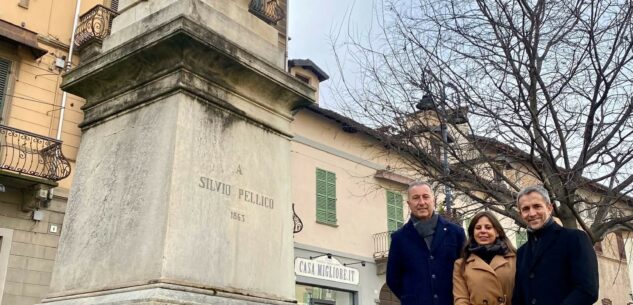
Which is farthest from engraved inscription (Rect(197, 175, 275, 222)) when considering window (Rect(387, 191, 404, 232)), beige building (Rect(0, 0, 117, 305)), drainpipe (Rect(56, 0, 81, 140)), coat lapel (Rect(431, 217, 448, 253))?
window (Rect(387, 191, 404, 232))

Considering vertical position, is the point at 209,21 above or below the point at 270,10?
below

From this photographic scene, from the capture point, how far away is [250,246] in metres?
4.20

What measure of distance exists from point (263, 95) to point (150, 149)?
97 cm

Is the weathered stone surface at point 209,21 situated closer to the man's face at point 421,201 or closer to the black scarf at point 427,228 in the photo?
the man's face at point 421,201

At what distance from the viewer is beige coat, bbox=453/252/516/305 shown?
335cm

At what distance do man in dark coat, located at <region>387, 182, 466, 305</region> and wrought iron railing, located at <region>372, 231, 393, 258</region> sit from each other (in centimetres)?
1638

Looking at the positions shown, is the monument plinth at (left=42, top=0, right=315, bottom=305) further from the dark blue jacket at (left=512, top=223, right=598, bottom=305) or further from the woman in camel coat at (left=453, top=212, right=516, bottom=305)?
the dark blue jacket at (left=512, top=223, right=598, bottom=305)

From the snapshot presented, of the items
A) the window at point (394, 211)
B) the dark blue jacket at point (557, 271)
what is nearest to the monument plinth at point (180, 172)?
the dark blue jacket at point (557, 271)

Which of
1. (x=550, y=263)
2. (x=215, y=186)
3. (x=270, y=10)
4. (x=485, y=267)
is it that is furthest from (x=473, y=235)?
(x=270, y=10)

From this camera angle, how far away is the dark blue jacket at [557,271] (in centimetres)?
309

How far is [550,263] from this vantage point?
128 inches

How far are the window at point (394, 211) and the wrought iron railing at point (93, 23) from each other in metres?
10.1

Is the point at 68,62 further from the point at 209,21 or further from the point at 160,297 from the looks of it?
the point at 160,297

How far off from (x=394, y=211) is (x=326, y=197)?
10.0 feet
